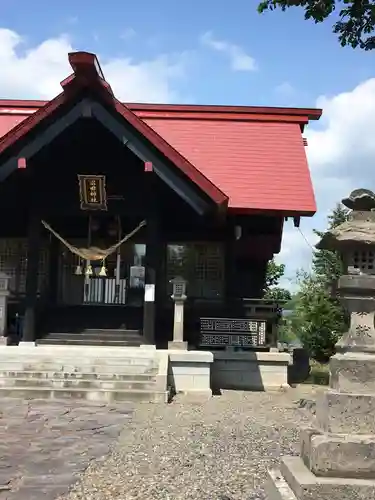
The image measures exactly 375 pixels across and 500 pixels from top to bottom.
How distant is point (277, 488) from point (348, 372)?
1.16m

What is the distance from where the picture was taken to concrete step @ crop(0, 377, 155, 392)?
10992mm

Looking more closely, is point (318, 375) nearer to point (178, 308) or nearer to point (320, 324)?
point (320, 324)

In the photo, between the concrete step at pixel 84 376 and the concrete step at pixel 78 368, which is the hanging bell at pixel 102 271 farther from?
the concrete step at pixel 84 376

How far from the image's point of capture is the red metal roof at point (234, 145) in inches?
493

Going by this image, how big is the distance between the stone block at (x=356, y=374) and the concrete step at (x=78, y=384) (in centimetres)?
611

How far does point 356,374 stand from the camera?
17.3ft

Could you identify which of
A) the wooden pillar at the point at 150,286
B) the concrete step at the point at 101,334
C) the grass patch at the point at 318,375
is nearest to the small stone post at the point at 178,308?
the wooden pillar at the point at 150,286

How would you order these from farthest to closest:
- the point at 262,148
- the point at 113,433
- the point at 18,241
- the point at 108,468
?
the point at 262,148 → the point at 18,241 → the point at 113,433 → the point at 108,468

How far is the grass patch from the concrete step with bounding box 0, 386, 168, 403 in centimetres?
594

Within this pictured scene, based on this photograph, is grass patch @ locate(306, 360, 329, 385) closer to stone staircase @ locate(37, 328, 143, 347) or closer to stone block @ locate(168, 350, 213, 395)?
stone block @ locate(168, 350, 213, 395)

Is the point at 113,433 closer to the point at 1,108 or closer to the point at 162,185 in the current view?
the point at 162,185

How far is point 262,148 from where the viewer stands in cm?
1617

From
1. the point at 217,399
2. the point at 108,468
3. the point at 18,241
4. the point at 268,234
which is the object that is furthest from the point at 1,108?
the point at 108,468

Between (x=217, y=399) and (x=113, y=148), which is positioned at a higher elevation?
(x=113, y=148)
